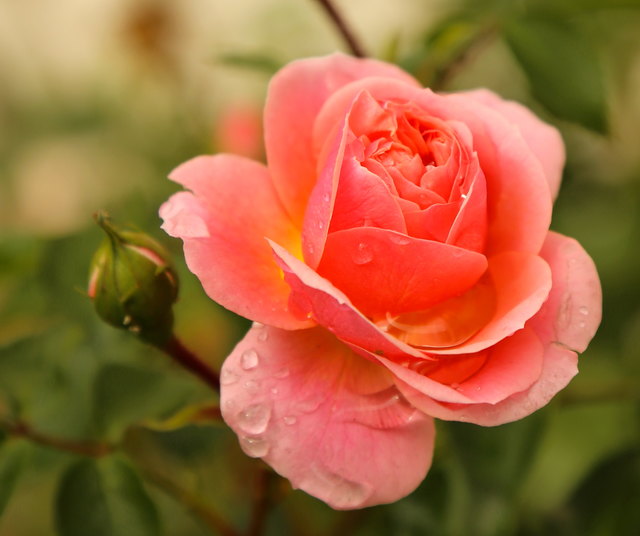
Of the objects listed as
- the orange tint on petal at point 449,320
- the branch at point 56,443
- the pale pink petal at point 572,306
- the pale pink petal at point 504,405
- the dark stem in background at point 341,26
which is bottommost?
the branch at point 56,443

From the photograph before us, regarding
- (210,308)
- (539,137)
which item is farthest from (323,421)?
(210,308)

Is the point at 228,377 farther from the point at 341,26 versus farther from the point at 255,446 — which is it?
the point at 341,26

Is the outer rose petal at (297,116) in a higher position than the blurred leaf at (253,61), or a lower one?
higher

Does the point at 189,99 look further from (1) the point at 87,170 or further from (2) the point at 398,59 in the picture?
(2) the point at 398,59

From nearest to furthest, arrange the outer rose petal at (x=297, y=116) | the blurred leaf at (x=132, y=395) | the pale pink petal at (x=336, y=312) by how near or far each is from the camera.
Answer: the pale pink petal at (x=336, y=312)
the outer rose petal at (x=297, y=116)
the blurred leaf at (x=132, y=395)

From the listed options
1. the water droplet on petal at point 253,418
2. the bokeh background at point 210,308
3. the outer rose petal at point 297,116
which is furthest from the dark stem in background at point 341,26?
the water droplet on petal at point 253,418

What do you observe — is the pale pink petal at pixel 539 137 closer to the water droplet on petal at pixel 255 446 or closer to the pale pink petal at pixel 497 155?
the pale pink petal at pixel 497 155

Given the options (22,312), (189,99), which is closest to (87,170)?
(189,99)
